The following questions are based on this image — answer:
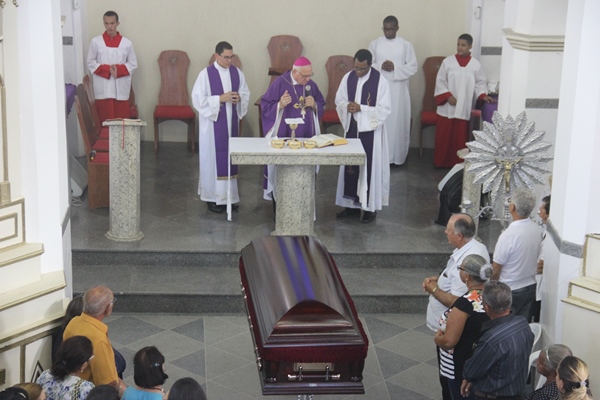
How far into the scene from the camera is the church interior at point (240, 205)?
5883 mm

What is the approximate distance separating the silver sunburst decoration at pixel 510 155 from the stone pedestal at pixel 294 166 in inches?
76.1

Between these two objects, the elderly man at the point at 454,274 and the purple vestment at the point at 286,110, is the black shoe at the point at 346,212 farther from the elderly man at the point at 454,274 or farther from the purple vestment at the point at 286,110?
the elderly man at the point at 454,274

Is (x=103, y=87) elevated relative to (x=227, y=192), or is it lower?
elevated

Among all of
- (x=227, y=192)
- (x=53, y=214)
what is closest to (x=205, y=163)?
(x=227, y=192)

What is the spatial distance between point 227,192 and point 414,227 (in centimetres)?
185

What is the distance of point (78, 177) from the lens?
10.7 meters

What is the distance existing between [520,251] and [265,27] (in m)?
6.91

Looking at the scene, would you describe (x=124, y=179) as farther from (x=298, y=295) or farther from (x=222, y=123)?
(x=298, y=295)

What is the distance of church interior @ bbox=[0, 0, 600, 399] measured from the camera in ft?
19.3

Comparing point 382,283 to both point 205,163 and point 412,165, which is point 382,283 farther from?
point 412,165

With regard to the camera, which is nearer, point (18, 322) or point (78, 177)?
point (18, 322)

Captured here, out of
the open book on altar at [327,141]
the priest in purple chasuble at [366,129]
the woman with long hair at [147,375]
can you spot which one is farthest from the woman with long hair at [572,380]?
the priest in purple chasuble at [366,129]

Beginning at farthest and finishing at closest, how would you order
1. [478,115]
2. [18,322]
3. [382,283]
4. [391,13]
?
1. [391,13]
2. [478,115]
3. [382,283]
4. [18,322]

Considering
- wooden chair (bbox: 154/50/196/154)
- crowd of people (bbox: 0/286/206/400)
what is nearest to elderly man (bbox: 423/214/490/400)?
crowd of people (bbox: 0/286/206/400)
